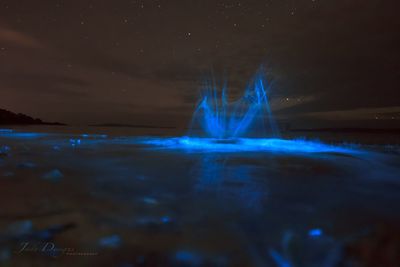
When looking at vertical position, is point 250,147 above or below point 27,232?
below

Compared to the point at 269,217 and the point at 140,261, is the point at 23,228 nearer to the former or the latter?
the point at 140,261

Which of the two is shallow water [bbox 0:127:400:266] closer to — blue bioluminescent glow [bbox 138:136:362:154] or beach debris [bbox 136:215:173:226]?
beach debris [bbox 136:215:173:226]

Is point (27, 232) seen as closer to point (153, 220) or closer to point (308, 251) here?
point (153, 220)

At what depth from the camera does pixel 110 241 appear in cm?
265

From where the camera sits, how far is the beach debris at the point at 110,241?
256cm

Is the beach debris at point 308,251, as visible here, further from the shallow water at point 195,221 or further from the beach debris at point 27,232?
the beach debris at point 27,232

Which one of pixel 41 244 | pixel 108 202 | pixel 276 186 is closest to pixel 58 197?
pixel 108 202

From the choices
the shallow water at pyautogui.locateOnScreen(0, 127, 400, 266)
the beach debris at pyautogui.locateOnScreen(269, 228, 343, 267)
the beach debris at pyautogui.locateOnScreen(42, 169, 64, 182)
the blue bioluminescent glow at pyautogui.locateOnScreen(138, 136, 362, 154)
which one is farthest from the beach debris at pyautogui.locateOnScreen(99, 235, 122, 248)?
the blue bioluminescent glow at pyautogui.locateOnScreen(138, 136, 362, 154)

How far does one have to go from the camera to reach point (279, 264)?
7.63ft

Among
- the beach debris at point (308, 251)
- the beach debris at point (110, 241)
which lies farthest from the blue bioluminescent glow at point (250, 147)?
the beach debris at point (308, 251)

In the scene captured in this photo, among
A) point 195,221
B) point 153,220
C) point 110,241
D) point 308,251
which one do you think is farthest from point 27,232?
point 308,251

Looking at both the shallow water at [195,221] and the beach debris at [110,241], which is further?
the beach debris at [110,241]

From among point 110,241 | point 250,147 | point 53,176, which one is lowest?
point 250,147

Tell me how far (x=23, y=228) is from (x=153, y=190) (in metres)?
2.24
